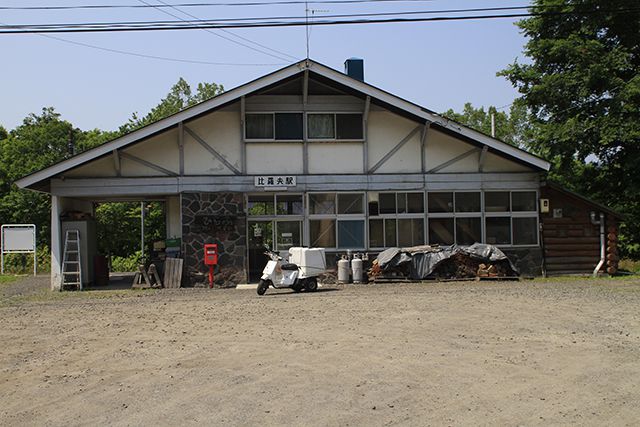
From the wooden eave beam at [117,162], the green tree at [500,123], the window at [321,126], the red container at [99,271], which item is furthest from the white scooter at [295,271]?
the green tree at [500,123]

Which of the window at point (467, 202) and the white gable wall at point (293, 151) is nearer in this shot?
the white gable wall at point (293, 151)

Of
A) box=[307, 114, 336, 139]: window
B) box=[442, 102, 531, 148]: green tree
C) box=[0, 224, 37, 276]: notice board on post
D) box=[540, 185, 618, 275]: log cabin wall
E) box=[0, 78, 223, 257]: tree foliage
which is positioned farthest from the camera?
box=[442, 102, 531, 148]: green tree

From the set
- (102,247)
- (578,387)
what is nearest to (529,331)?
(578,387)

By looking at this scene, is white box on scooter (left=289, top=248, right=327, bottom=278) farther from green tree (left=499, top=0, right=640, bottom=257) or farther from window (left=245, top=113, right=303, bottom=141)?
green tree (left=499, top=0, right=640, bottom=257)

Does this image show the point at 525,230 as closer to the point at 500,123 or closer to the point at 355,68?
the point at 355,68

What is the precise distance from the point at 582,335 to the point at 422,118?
11.9 metres

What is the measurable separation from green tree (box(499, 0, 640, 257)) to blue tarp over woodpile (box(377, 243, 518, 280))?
6487mm

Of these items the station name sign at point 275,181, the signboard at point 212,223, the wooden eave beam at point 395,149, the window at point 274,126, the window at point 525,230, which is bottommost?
the window at point 525,230

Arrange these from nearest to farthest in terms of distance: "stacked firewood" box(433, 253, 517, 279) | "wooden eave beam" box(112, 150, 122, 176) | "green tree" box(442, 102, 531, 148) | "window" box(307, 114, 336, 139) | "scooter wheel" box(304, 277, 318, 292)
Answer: "scooter wheel" box(304, 277, 318, 292) → "wooden eave beam" box(112, 150, 122, 176) → "stacked firewood" box(433, 253, 517, 279) → "window" box(307, 114, 336, 139) → "green tree" box(442, 102, 531, 148)

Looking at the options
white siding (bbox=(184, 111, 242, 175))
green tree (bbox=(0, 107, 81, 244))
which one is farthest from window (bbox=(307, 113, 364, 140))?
green tree (bbox=(0, 107, 81, 244))

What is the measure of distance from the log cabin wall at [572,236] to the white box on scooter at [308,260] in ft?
26.0

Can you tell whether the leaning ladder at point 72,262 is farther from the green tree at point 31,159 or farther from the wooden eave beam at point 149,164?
the green tree at point 31,159

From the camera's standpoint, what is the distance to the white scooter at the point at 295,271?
16844mm

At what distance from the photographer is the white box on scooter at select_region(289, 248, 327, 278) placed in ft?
56.6
